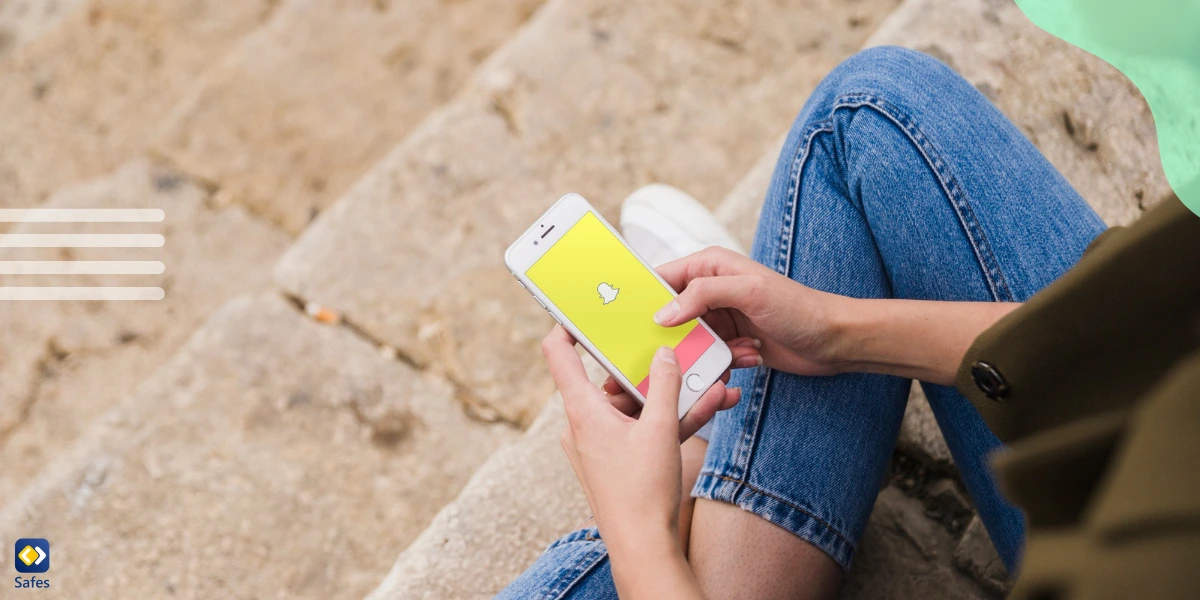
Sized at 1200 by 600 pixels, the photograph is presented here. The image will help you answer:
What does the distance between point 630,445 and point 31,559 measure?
3.66 feet

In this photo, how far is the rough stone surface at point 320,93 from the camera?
207 centimetres

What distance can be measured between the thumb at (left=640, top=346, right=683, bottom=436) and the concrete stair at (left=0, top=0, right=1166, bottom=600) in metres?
0.43

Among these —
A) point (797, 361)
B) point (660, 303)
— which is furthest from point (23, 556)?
point (797, 361)

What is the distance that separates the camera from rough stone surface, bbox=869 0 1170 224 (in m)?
1.19

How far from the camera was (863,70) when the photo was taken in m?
0.94

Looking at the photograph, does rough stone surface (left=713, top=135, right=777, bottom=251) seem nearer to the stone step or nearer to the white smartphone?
the stone step

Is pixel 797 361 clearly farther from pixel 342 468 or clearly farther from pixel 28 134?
pixel 28 134

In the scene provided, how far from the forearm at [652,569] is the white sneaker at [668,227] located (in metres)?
0.58

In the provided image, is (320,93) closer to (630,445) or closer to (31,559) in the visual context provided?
(31,559)

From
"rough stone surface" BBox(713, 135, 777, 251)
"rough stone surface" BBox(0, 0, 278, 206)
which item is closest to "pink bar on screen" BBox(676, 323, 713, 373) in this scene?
"rough stone surface" BBox(713, 135, 777, 251)

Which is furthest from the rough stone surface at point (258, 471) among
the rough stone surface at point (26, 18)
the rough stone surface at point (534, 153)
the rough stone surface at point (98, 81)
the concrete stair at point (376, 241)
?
the rough stone surface at point (26, 18)

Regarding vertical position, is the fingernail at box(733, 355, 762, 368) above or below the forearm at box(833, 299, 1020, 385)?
below

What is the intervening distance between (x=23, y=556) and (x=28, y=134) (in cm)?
160

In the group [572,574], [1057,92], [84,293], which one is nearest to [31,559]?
[84,293]
